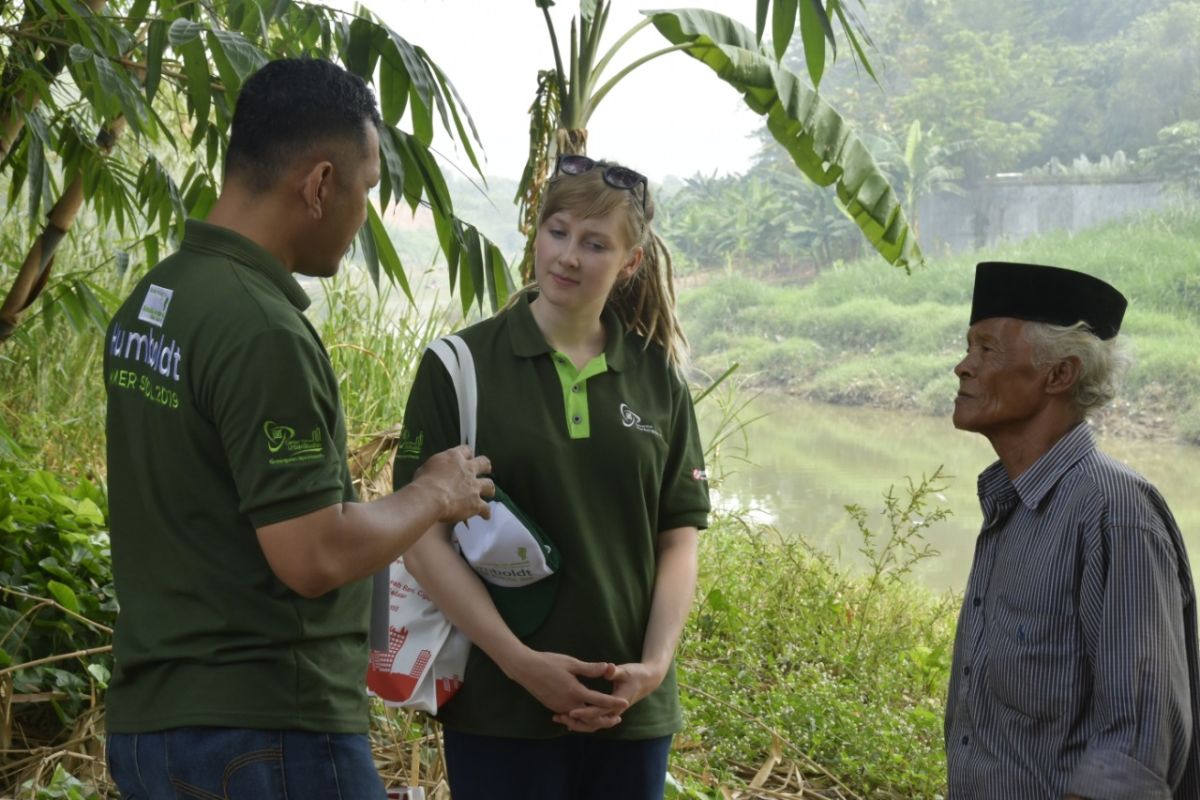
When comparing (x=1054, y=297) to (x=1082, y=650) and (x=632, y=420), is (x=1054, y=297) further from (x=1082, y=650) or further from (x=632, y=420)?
(x=632, y=420)

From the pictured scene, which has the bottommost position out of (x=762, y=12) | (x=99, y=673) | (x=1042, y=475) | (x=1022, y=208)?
(x=99, y=673)

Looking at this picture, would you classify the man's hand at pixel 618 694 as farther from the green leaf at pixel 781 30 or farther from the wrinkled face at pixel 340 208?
the green leaf at pixel 781 30

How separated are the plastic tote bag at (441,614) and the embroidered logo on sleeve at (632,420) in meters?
0.22

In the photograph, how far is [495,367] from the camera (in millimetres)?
1877

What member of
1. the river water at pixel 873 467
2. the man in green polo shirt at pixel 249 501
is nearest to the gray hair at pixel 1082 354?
the man in green polo shirt at pixel 249 501

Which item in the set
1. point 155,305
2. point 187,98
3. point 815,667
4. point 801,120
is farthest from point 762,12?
point 815,667

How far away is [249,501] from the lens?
49.4 inches

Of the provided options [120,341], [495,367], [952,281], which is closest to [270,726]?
[120,341]

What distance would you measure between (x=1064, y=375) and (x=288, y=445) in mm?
995

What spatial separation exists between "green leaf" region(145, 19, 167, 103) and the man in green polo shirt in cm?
76

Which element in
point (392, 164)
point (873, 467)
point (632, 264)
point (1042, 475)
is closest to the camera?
point (1042, 475)

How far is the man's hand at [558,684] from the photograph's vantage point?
5.76 ft

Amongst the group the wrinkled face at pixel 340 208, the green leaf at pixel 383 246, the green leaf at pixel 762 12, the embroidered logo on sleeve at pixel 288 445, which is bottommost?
the embroidered logo on sleeve at pixel 288 445

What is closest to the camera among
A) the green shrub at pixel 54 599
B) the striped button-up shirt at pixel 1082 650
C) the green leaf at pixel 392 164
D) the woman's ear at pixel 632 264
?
the striped button-up shirt at pixel 1082 650
